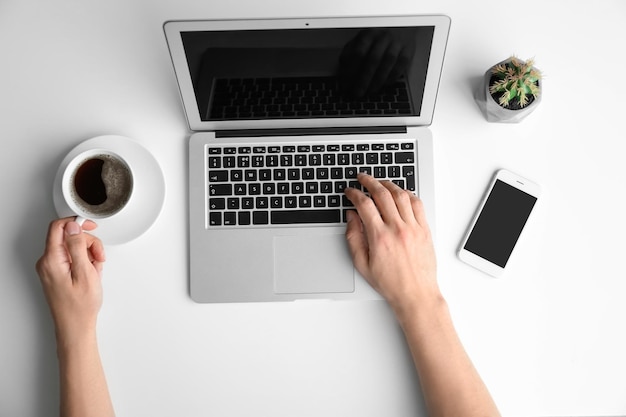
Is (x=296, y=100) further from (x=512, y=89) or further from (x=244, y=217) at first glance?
(x=512, y=89)

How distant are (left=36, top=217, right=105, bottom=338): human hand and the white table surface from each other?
5cm

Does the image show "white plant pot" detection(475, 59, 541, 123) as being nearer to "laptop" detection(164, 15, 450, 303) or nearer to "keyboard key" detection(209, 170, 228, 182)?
"laptop" detection(164, 15, 450, 303)

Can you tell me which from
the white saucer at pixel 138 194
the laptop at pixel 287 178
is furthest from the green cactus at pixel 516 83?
the white saucer at pixel 138 194

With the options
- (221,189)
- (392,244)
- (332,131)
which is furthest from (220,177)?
(392,244)

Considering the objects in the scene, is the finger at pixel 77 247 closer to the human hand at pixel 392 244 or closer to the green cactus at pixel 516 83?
the human hand at pixel 392 244

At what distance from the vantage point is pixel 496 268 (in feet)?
3.19

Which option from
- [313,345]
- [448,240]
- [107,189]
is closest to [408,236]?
[448,240]

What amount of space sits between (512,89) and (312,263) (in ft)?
1.61

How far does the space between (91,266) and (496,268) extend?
2.54ft

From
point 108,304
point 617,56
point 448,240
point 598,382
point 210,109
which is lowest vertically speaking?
point 598,382

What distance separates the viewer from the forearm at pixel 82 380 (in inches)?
35.6

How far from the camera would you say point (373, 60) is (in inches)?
32.4

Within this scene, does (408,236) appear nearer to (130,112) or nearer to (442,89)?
(442,89)

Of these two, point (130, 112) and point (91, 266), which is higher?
point (130, 112)
